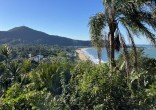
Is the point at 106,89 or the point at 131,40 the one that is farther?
A: the point at 131,40

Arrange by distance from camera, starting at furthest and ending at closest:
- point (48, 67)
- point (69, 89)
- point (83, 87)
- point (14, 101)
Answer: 1. point (48, 67)
2. point (69, 89)
3. point (83, 87)
4. point (14, 101)

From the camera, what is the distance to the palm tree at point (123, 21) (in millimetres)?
10062

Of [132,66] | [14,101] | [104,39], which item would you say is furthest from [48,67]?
[14,101]

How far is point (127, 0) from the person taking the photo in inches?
395

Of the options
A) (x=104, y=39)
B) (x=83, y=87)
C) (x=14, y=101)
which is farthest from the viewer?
(x=104, y=39)

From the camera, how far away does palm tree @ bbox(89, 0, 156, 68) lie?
1006 centimetres

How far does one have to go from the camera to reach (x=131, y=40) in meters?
10.2

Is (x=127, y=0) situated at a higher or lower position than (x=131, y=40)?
higher

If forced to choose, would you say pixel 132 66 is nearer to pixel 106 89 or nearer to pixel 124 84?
pixel 124 84

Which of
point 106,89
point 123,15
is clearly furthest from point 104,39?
point 106,89

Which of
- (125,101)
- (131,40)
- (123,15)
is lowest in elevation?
(125,101)

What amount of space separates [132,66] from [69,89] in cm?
438

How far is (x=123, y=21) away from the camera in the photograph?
10.3 meters

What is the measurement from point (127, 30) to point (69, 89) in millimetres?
4586
